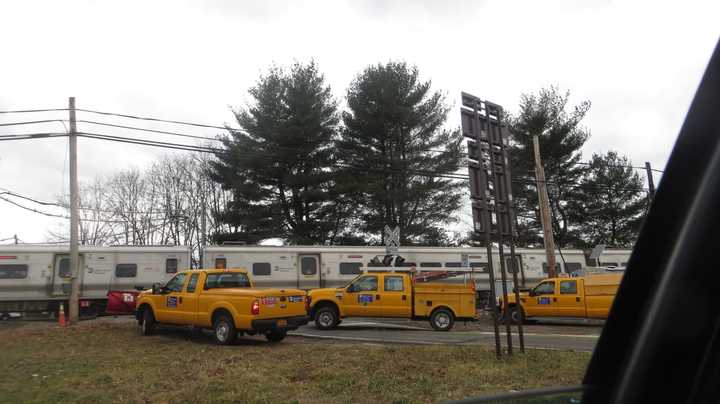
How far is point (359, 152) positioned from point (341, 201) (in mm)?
3562

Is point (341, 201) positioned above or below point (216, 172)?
below

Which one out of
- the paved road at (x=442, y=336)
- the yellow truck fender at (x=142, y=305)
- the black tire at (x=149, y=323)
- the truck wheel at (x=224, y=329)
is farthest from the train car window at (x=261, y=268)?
the truck wheel at (x=224, y=329)

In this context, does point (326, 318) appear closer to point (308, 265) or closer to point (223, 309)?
point (223, 309)

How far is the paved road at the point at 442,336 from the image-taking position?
12067mm

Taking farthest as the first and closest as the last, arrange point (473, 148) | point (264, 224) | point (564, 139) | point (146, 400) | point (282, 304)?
1. point (564, 139)
2. point (264, 224)
3. point (282, 304)
4. point (473, 148)
5. point (146, 400)

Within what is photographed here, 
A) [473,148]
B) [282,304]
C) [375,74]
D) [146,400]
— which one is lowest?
[146,400]

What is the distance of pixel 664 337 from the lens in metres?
1.58

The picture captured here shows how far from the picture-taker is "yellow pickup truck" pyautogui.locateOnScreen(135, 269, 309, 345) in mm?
11859

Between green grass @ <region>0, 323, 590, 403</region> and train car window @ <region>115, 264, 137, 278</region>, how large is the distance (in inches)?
386

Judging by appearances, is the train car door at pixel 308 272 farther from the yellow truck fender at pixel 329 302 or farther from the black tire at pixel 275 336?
the black tire at pixel 275 336

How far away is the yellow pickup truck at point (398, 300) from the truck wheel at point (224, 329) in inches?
171

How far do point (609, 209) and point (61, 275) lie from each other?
3198 centimetres

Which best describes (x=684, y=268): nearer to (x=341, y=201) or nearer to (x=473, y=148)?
(x=473, y=148)

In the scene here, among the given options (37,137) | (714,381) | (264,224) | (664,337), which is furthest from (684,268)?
(264,224)
